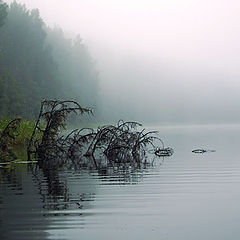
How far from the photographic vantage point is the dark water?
1070 cm

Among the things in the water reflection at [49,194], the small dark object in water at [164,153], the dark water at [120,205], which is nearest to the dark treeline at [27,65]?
the small dark object in water at [164,153]

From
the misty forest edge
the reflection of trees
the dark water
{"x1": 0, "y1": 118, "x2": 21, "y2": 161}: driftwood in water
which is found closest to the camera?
the dark water

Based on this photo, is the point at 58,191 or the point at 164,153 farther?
the point at 164,153

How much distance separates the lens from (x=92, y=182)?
19.0 meters

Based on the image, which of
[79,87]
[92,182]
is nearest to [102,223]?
[92,182]

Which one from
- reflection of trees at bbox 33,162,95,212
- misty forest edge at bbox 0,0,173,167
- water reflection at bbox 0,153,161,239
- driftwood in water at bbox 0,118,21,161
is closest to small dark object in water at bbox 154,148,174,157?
misty forest edge at bbox 0,0,173,167

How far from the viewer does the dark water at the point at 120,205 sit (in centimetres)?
1070

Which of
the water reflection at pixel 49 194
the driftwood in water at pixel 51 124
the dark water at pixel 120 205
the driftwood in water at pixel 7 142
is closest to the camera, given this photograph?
the dark water at pixel 120 205

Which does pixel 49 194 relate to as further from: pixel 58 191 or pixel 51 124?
pixel 51 124

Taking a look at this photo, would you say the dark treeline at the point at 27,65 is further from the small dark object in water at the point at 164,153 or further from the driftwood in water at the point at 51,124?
the driftwood in water at the point at 51,124

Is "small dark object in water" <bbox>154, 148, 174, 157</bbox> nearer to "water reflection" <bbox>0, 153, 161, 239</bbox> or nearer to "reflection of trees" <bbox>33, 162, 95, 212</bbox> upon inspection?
"water reflection" <bbox>0, 153, 161, 239</bbox>

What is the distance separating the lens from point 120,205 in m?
13.7

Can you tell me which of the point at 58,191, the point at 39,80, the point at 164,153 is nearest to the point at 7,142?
the point at 58,191

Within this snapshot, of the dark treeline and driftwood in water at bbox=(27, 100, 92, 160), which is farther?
the dark treeline
